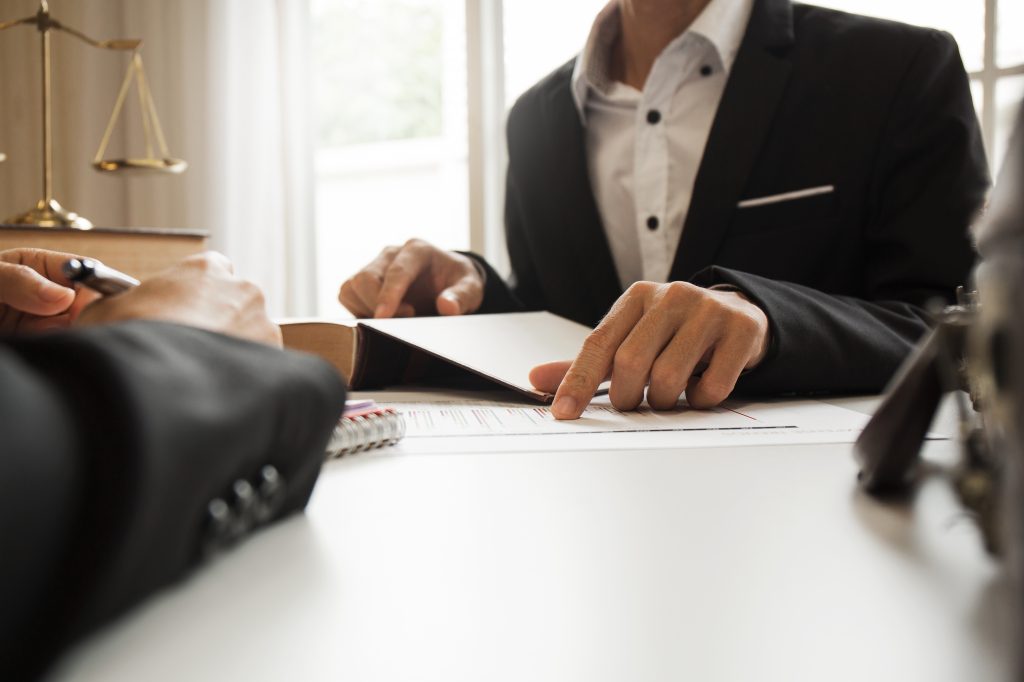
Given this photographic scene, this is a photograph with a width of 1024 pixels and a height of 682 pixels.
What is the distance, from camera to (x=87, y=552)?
0.19m

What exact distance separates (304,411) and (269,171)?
222 cm

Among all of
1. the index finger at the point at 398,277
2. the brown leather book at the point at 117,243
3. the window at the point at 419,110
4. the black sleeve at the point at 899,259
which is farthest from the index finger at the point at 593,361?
the window at the point at 419,110

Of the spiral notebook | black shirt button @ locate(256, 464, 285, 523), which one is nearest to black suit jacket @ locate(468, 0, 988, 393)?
the spiral notebook

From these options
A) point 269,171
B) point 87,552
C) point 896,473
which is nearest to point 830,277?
point 896,473

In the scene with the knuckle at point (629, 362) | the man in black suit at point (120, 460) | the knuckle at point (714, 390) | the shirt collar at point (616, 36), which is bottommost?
the knuckle at point (714, 390)

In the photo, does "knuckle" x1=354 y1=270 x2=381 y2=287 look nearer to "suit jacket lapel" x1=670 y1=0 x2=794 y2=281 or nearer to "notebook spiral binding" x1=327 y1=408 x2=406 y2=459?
"suit jacket lapel" x1=670 y1=0 x2=794 y2=281

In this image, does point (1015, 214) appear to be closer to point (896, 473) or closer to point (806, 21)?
point (896, 473)

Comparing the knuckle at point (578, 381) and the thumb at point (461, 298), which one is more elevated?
the thumb at point (461, 298)

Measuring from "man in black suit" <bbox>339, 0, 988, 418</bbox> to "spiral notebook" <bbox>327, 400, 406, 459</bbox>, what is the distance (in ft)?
0.48

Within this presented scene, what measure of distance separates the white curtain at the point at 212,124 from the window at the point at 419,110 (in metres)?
0.12

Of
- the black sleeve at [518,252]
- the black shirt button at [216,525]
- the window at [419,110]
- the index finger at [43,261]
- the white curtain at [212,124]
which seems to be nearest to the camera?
the black shirt button at [216,525]

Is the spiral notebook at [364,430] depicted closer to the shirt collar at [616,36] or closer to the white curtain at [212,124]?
the shirt collar at [616,36]

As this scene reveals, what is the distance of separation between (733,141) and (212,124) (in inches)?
69.5

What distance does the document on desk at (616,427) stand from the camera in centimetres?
49
